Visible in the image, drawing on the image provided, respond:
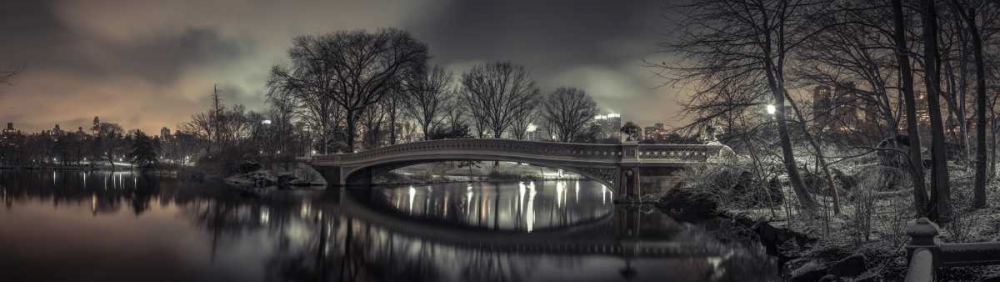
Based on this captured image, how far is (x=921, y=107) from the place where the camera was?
13117 mm

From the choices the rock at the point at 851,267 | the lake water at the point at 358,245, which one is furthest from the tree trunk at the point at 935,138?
the lake water at the point at 358,245

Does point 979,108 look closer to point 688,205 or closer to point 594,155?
point 688,205

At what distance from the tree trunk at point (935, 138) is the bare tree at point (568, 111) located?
49491 millimetres

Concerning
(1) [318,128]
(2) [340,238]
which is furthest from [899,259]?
(1) [318,128]

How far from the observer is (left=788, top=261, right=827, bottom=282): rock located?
8.61 m

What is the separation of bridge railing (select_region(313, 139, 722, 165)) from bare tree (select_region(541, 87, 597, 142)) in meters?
29.1

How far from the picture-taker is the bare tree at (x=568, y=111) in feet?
193

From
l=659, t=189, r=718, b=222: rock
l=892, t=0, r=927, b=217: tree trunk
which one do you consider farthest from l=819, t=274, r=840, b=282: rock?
l=659, t=189, r=718, b=222: rock

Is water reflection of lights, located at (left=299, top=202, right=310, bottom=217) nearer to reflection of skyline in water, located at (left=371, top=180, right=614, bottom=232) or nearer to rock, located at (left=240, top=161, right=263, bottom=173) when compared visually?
reflection of skyline in water, located at (left=371, top=180, right=614, bottom=232)

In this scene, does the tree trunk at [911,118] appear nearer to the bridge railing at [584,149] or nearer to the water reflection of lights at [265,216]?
the bridge railing at [584,149]

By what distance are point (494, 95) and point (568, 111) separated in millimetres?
10598

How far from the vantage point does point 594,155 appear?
2445 cm

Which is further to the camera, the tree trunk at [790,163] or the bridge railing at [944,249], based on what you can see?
the tree trunk at [790,163]

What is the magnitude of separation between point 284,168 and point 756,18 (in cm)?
3774
